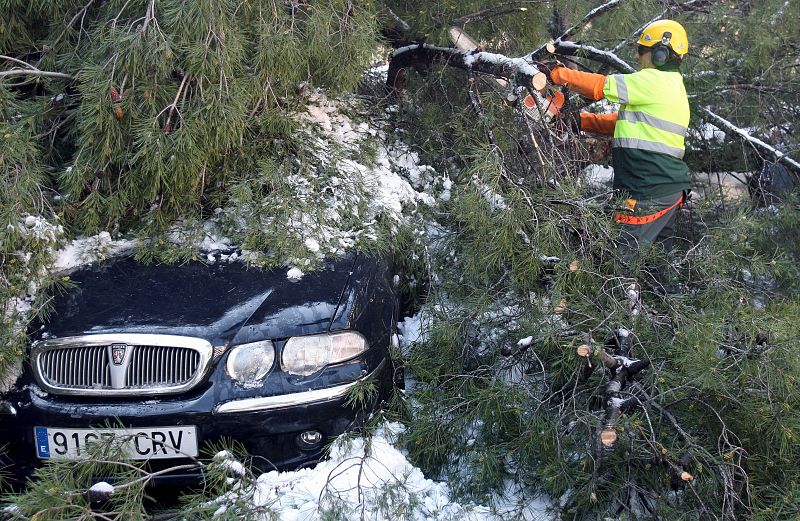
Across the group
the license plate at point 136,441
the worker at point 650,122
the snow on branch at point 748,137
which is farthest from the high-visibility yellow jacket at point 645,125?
the license plate at point 136,441

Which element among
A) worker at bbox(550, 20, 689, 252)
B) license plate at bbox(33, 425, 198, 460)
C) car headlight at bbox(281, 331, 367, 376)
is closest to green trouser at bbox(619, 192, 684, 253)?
worker at bbox(550, 20, 689, 252)

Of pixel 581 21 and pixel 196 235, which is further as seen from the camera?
pixel 581 21

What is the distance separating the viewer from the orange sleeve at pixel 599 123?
4340mm

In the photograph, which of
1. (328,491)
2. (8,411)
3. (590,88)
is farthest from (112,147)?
(590,88)

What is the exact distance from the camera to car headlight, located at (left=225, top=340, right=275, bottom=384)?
9.27 ft

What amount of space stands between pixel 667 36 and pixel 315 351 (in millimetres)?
2699

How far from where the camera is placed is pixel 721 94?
15.8 feet

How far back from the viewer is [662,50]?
162 inches

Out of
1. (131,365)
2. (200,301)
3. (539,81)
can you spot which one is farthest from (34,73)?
(539,81)

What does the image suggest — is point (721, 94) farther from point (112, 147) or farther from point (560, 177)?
point (112, 147)

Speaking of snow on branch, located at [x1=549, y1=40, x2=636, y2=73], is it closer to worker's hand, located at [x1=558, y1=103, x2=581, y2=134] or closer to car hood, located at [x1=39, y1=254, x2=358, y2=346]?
worker's hand, located at [x1=558, y1=103, x2=581, y2=134]

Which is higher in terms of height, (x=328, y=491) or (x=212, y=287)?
(x=212, y=287)

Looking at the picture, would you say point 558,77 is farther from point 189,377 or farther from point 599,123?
point 189,377

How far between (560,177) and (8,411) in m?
2.60
